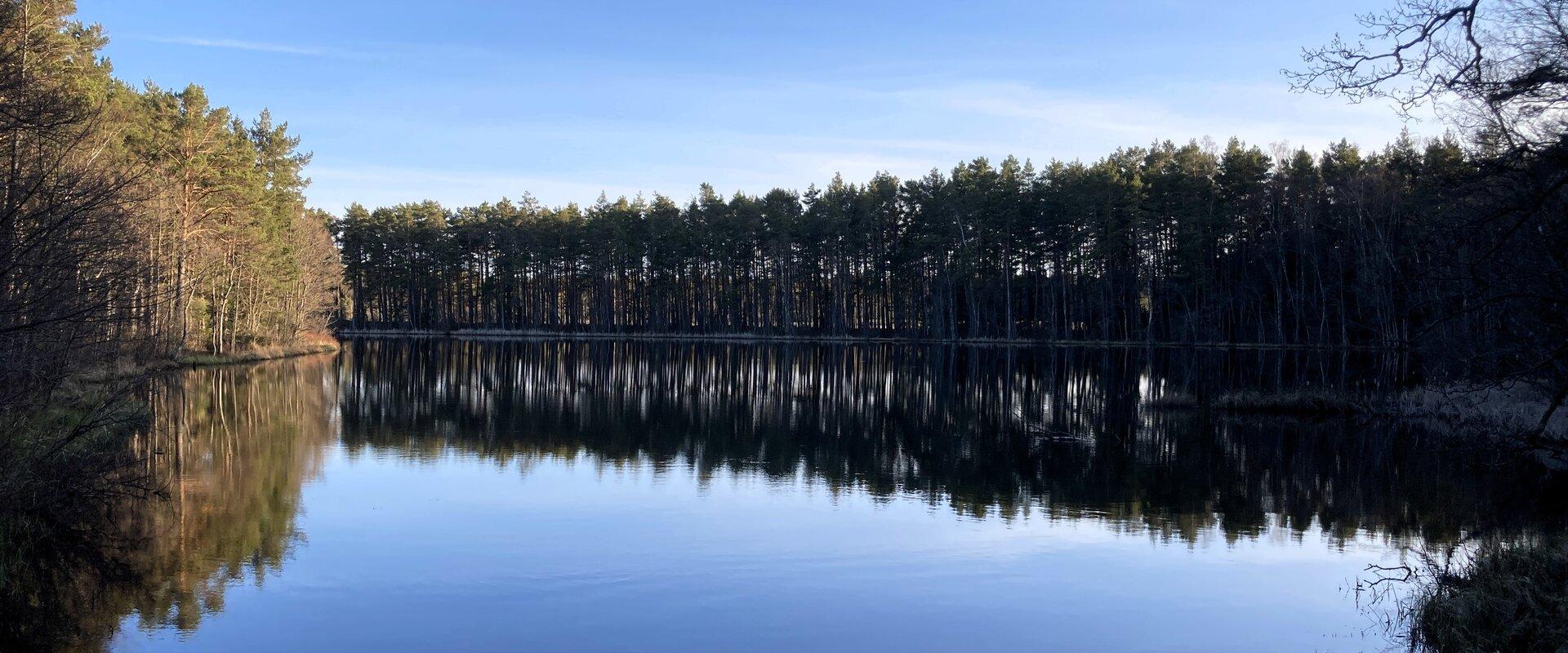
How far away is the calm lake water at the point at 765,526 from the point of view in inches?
345

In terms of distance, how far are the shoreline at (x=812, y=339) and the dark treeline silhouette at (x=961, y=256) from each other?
1.19 metres

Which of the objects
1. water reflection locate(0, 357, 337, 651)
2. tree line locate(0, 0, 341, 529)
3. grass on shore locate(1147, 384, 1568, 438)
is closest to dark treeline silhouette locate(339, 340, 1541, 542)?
grass on shore locate(1147, 384, 1568, 438)

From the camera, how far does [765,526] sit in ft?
41.9

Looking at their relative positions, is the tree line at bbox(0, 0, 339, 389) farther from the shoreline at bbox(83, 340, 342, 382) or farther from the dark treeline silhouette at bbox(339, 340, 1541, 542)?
the dark treeline silhouette at bbox(339, 340, 1541, 542)

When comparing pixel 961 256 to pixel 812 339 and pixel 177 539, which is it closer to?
pixel 812 339

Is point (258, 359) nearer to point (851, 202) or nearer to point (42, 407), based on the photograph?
point (42, 407)

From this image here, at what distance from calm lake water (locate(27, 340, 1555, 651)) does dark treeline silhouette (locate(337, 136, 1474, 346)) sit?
104ft

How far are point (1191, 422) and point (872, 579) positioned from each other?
55.1ft

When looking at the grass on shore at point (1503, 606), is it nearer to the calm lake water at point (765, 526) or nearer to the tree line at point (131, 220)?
the calm lake water at point (765, 526)

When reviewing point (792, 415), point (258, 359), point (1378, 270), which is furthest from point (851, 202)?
point (792, 415)

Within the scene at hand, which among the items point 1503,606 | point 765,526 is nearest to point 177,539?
point 765,526

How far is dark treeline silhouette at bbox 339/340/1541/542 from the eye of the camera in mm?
14617

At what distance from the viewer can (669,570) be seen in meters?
10.4

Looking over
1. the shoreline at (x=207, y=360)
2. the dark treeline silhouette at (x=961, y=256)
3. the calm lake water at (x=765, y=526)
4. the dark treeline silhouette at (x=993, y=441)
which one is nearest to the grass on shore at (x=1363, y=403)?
the dark treeline silhouette at (x=993, y=441)
